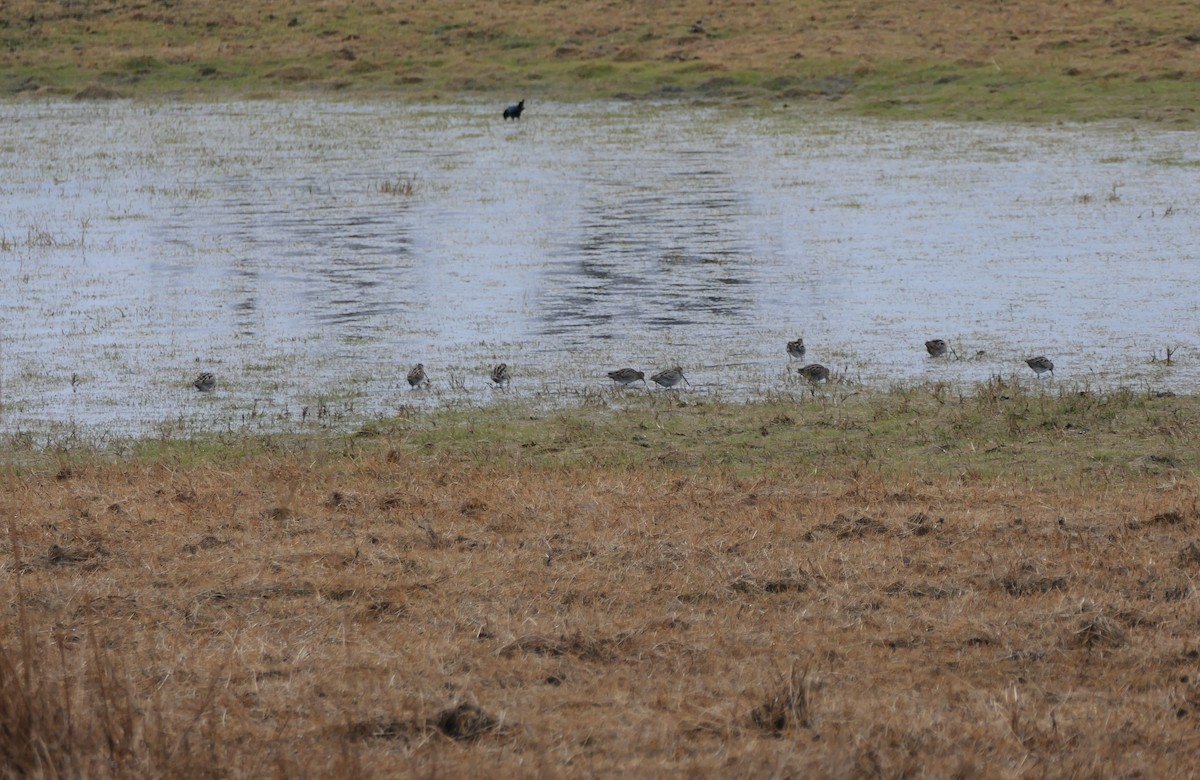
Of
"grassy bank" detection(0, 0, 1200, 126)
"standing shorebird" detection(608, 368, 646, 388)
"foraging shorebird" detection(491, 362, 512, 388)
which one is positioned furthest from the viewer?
"grassy bank" detection(0, 0, 1200, 126)

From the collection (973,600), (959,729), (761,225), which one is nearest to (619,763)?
(959,729)

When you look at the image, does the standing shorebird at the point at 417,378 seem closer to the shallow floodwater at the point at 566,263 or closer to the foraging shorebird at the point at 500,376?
the shallow floodwater at the point at 566,263

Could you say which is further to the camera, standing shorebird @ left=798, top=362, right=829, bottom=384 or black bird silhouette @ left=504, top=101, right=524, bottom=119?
black bird silhouette @ left=504, top=101, right=524, bottom=119

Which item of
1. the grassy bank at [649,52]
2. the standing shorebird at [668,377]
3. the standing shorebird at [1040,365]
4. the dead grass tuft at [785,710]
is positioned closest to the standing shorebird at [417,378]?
the standing shorebird at [668,377]

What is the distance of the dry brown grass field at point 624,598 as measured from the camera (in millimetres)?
6152

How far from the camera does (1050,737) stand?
6336 mm

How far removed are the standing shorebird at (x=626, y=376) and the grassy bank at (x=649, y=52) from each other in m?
27.1

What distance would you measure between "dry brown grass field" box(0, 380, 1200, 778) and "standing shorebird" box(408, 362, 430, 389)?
1353 mm

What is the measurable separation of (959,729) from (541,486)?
5.12 metres

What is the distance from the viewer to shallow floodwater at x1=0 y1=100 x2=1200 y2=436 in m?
15.8

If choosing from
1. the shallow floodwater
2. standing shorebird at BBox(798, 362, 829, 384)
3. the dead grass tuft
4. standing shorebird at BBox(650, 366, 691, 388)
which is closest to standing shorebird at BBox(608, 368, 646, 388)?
standing shorebird at BBox(650, 366, 691, 388)

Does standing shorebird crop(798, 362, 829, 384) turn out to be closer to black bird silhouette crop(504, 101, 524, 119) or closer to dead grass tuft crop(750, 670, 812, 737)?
dead grass tuft crop(750, 670, 812, 737)

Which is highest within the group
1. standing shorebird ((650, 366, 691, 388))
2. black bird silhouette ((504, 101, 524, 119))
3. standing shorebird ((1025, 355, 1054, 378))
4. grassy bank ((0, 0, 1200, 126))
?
grassy bank ((0, 0, 1200, 126))

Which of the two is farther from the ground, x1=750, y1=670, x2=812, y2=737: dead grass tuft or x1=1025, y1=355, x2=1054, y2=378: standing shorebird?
x1=750, y1=670, x2=812, y2=737: dead grass tuft
